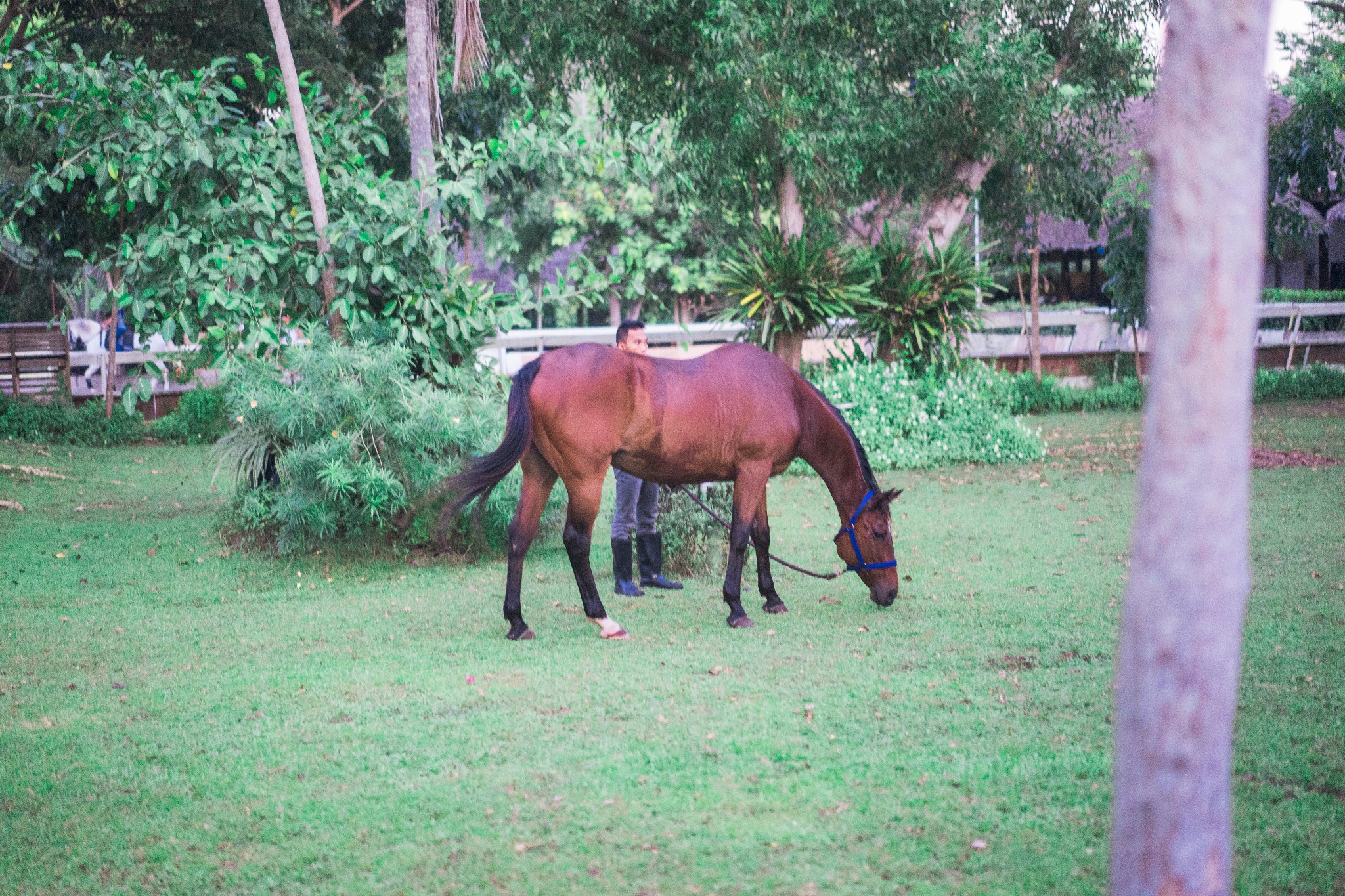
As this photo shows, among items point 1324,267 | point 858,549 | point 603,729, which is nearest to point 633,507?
point 858,549

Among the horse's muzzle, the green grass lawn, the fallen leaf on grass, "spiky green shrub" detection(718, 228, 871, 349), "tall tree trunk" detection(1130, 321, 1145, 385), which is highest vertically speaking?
"spiky green shrub" detection(718, 228, 871, 349)

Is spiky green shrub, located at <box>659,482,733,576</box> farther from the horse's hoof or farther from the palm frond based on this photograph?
the palm frond

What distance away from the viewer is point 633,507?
7938 millimetres

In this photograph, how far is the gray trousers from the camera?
792cm

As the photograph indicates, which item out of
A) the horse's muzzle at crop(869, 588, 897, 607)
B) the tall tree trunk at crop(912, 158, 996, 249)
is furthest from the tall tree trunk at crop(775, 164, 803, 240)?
the horse's muzzle at crop(869, 588, 897, 607)

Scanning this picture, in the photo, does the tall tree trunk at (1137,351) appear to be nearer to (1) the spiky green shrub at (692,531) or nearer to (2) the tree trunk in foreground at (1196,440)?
(1) the spiky green shrub at (692,531)

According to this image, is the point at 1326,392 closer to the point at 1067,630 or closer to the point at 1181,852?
the point at 1067,630

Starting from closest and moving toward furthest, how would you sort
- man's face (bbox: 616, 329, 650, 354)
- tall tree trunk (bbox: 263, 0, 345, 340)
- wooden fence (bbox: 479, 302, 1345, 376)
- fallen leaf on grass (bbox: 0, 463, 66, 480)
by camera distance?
man's face (bbox: 616, 329, 650, 354) → tall tree trunk (bbox: 263, 0, 345, 340) → fallen leaf on grass (bbox: 0, 463, 66, 480) → wooden fence (bbox: 479, 302, 1345, 376)

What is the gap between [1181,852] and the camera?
2.40 metres

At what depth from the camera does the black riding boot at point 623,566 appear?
790 cm

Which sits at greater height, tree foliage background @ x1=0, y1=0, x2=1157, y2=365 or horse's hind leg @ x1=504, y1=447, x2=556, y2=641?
tree foliage background @ x1=0, y1=0, x2=1157, y2=365

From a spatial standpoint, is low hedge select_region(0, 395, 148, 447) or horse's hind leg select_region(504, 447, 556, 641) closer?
horse's hind leg select_region(504, 447, 556, 641)

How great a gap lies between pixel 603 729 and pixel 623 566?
2905 millimetres

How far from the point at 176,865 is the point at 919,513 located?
821cm
